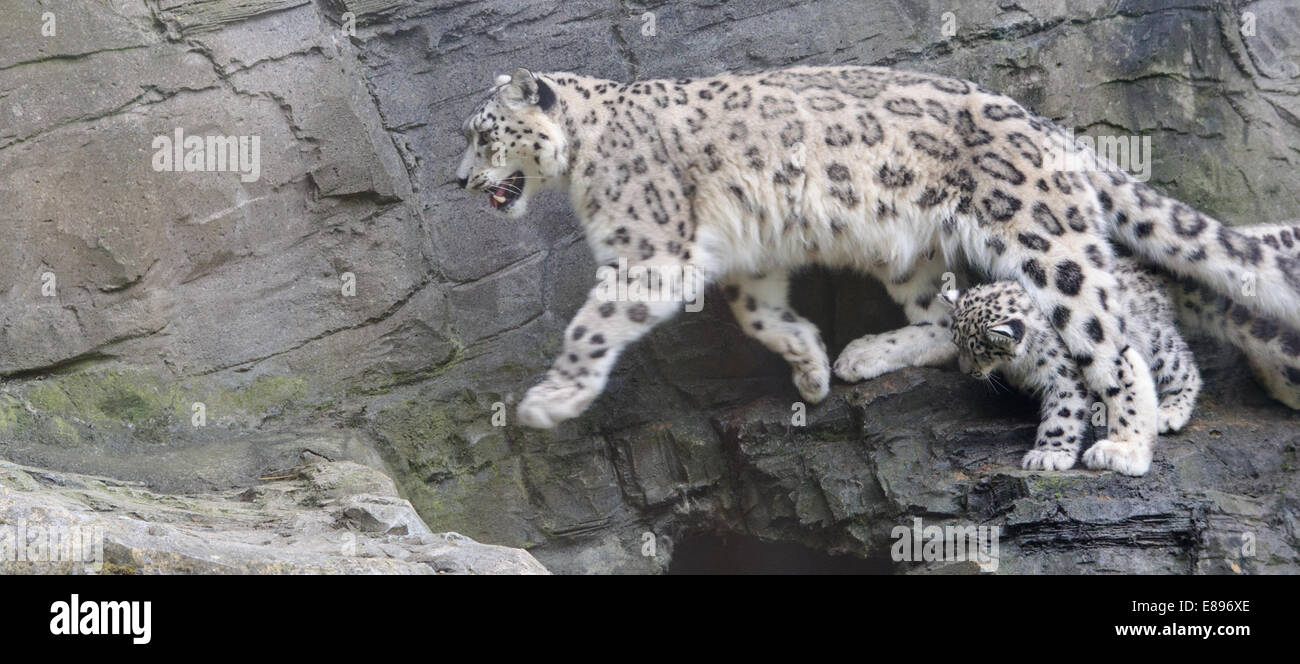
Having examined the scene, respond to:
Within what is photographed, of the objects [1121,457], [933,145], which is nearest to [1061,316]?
[1121,457]

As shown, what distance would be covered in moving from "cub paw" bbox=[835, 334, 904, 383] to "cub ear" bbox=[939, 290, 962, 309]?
50cm

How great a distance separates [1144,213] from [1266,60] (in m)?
1.77

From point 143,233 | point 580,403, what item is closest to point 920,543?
point 580,403

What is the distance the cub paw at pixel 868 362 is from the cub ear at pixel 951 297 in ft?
1.63

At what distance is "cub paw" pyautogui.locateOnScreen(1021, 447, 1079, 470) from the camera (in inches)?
233

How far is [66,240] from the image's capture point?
21.5 ft

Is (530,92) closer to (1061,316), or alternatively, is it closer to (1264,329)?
(1061,316)

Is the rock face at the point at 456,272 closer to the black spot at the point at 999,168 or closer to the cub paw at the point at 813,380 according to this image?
the cub paw at the point at 813,380

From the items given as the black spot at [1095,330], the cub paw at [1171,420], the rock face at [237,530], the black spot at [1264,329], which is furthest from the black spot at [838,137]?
the rock face at [237,530]

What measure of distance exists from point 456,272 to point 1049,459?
342cm

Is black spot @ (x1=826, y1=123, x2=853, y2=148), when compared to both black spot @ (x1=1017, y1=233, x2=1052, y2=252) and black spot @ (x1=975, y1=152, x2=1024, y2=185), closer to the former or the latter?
black spot @ (x1=975, y1=152, x2=1024, y2=185)

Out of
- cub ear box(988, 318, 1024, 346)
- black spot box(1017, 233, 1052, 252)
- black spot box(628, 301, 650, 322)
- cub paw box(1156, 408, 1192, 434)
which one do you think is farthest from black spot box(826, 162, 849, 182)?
cub paw box(1156, 408, 1192, 434)

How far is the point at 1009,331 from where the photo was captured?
5.92 metres

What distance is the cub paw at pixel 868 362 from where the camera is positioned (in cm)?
680
